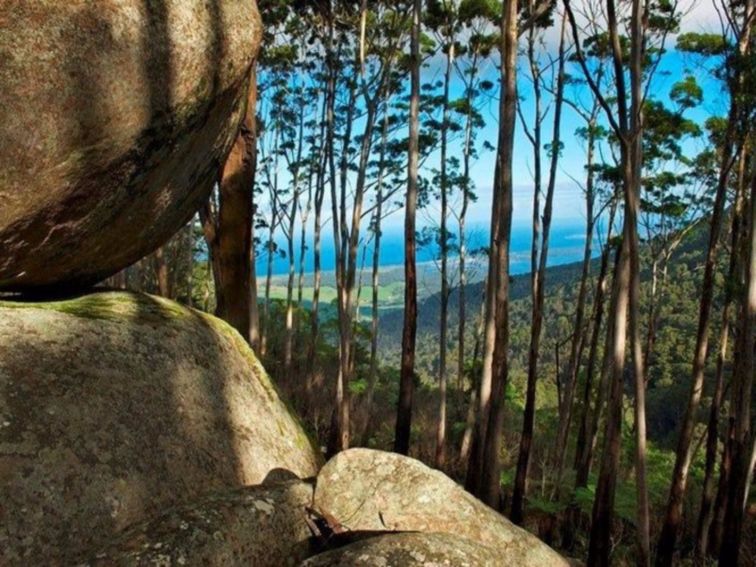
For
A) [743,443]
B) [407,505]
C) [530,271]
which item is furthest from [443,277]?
[407,505]

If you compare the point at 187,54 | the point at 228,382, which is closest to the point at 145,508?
the point at 228,382

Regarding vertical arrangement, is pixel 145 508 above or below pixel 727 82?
below

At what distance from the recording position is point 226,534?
Result: 329 cm

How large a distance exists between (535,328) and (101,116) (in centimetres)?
1126

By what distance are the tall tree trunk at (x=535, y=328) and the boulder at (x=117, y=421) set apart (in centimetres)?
820

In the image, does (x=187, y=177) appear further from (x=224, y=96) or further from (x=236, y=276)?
(x=236, y=276)

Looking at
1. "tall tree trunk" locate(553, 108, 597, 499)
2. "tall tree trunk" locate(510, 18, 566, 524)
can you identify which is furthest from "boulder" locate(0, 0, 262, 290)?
"tall tree trunk" locate(553, 108, 597, 499)

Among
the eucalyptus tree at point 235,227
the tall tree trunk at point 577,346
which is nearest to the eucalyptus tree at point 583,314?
the tall tree trunk at point 577,346

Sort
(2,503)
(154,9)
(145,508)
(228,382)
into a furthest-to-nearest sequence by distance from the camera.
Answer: (228,382), (154,9), (145,508), (2,503)

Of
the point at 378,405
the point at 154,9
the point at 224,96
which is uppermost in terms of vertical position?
the point at 154,9

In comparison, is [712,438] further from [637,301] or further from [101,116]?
[101,116]

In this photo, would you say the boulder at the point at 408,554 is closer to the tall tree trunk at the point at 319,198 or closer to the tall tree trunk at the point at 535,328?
the tall tree trunk at the point at 535,328

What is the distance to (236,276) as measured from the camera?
21.4 ft

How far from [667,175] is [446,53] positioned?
28.7 feet
